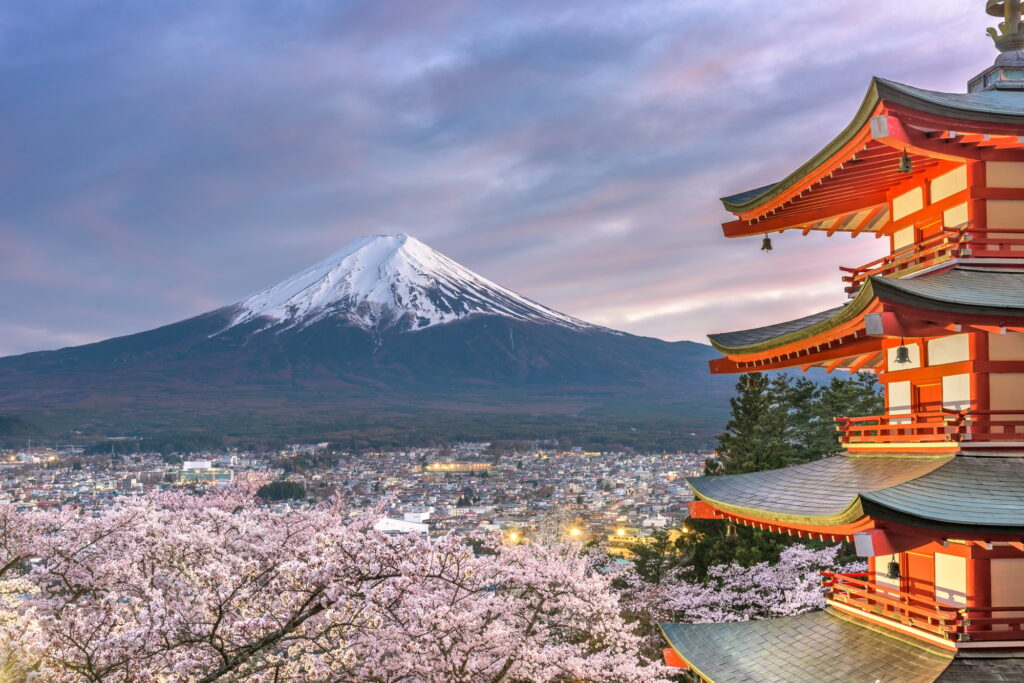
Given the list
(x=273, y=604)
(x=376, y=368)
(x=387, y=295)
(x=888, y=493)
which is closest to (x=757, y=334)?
(x=888, y=493)

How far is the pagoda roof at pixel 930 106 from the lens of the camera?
7371 millimetres

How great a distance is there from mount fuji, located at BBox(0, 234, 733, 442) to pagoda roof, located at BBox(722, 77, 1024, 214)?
82360mm

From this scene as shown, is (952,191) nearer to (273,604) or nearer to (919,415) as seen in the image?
(919,415)

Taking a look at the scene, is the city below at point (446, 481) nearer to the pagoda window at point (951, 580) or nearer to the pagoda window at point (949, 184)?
the pagoda window at point (951, 580)

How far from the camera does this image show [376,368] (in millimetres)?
136625

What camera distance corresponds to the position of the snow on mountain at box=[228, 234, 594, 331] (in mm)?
152125

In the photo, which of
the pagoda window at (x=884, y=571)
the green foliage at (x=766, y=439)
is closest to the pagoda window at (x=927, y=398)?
the pagoda window at (x=884, y=571)

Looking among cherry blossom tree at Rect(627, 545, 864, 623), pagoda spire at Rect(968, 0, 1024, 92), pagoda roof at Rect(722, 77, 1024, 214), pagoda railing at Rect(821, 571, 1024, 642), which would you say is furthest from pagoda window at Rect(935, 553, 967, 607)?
cherry blossom tree at Rect(627, 545, 864, 623)

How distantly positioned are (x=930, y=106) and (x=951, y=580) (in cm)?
438

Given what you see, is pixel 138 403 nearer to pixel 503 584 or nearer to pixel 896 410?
pixel 503 584

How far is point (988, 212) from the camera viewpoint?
8.23 meters

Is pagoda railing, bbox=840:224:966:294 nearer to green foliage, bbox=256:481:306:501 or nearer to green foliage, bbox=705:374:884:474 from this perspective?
green foliage, bbox=705:374:884:474

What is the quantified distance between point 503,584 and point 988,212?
967 cm

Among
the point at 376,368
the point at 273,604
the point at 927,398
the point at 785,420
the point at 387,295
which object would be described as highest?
the point at 387,295
